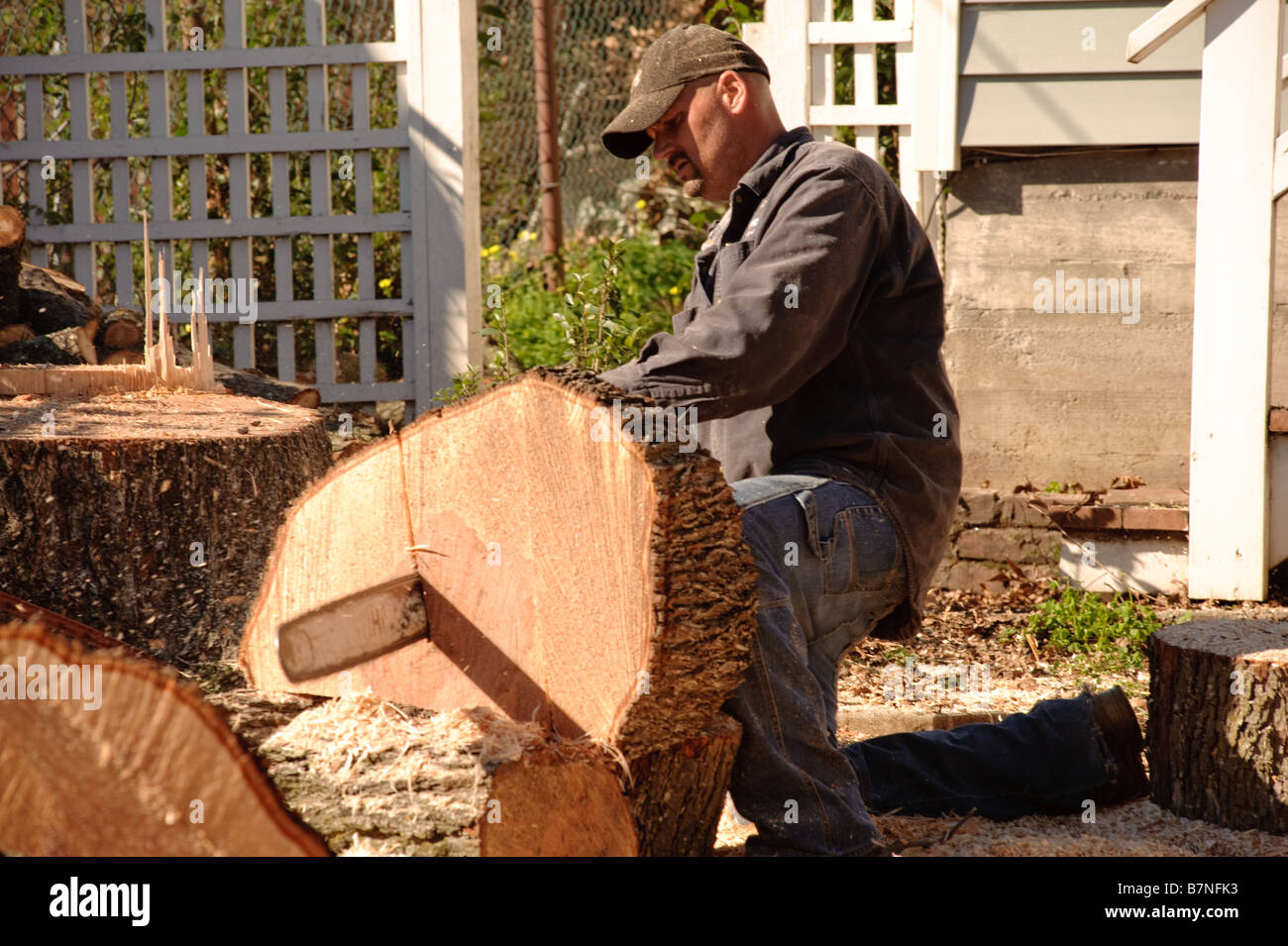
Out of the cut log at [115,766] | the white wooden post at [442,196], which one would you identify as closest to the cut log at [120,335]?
the white wooden post at [442,196]

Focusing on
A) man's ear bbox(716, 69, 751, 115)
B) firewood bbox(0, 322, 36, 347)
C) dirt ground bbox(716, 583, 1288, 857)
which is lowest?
dirt ground bbox(716, 583, 1288, 857)

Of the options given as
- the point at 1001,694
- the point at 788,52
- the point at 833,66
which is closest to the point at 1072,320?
the point at 833,66

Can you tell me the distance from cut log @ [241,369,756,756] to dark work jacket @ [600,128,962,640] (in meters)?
0.23

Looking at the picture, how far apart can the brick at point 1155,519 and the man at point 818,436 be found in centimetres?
153

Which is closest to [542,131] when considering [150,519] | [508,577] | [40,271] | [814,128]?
[814,128]

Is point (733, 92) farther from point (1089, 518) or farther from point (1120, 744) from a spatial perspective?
point (1089, 518)

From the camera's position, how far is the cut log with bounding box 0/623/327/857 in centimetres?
143

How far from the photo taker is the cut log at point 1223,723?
2.54 meters

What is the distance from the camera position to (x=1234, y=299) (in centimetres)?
389

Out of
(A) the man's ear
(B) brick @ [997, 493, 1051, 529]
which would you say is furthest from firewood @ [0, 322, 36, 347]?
(B) brick @ [997, 493, 1051, 529]

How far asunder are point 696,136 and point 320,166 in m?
Result: 3.29

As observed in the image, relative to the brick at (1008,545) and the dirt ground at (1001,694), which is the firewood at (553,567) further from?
the brick at (1008,545)

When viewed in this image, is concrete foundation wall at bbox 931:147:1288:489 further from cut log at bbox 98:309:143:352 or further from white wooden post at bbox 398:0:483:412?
cut log at bbox 98:309:143:352
